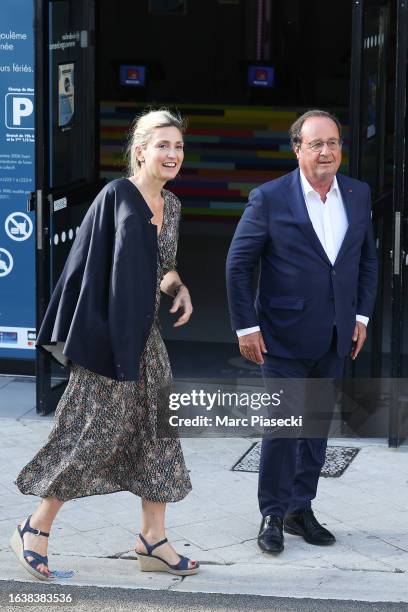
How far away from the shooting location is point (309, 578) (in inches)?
207

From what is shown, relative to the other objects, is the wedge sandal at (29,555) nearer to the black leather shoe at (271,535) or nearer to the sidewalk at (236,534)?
the sidewalk at (236,534)

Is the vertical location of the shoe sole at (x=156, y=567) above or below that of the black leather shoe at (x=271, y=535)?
below

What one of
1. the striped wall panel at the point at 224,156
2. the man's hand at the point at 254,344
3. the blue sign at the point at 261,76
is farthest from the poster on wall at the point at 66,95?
the blue sign at the point at 261,76

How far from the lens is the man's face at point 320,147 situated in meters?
5.34

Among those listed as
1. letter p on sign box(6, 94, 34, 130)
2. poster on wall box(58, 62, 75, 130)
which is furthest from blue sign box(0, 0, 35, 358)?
poster on wall box(58, 62, 75, 130)

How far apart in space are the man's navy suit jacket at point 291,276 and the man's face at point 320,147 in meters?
0.11

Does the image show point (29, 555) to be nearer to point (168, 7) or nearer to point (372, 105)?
point (372, 105)

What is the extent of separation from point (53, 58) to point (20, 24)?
1.90ft

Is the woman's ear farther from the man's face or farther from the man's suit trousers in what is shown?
the man's suit trousers

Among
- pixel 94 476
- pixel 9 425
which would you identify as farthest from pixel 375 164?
pixel 94 476

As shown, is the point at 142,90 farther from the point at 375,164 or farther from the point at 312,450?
the point at 312,450

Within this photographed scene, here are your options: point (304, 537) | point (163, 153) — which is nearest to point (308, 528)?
point (304, 537)

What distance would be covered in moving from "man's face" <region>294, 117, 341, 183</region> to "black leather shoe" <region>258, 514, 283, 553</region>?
1462 mm

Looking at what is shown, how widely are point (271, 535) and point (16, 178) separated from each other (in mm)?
3466
